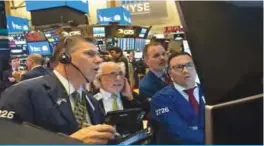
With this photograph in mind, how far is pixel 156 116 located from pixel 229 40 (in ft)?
3.81

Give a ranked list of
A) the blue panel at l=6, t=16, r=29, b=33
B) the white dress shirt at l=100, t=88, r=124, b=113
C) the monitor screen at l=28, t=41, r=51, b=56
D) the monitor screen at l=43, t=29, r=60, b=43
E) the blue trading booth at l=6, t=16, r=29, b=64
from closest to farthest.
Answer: the white dress shirt at l=100, t=88, r=124, b=113 < the monitor screen at l=43, t=29, r=60, b=43 < the monitor screen at l=28, t=41, r=51, b=56 < the blue trading booth at l=6, t=16, r=29, b=64 < the blue panel at l=6, t=16, r=29, b=33

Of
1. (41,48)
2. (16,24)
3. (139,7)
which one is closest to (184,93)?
(41,48)

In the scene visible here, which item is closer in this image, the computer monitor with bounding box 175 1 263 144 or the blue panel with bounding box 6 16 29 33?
the computer monitor with bounding box 175 1 263 144

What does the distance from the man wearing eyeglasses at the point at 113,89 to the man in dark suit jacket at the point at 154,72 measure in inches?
4.2

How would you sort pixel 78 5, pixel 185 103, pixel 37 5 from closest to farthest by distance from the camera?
pixel 185 103, pixel 37 5, pixel 78 5

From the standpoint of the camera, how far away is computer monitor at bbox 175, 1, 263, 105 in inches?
23.2

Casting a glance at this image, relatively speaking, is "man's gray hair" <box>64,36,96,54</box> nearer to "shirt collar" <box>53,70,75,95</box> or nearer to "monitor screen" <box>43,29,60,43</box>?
"shirt collar" <box>53,70,75,95</box>

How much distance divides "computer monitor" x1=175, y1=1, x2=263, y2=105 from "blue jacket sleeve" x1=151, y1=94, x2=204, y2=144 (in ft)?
3.04

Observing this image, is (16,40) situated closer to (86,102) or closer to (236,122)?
(86,102)

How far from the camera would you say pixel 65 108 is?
149 centimetres

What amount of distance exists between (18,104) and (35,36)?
768 cm

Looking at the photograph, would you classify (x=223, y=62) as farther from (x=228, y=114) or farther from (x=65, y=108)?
(x=65, y=108)

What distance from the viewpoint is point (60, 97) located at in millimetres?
1516

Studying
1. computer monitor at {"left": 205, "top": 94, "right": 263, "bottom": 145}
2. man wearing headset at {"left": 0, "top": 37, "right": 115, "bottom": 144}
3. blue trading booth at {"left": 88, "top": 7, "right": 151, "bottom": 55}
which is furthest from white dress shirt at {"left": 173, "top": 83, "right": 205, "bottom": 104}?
blue trading booth at {"left": 88, "top": 7, "right": 151, "bottom": 55}
